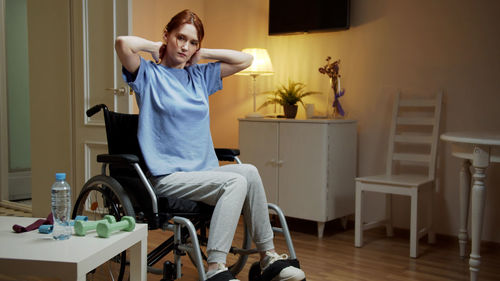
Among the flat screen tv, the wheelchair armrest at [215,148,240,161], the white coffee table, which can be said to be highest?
the flat screen tv

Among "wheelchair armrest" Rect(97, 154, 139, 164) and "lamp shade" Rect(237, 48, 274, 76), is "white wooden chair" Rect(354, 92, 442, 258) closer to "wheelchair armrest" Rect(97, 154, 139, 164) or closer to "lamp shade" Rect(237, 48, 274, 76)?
"lamp shade" Rect(237, 48, 274, 76)

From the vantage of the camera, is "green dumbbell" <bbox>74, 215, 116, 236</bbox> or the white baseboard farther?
the white baseboard

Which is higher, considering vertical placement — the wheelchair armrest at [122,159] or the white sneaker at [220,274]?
the wheelchair armrest at [122,159]

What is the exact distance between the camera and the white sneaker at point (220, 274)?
1.70 meters

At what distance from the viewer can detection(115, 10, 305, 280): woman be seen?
1.84 meters

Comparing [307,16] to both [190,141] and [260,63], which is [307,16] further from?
[190,141]

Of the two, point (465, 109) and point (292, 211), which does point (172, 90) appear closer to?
point (292, 211)

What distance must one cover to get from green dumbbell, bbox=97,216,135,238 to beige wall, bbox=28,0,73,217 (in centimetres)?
209

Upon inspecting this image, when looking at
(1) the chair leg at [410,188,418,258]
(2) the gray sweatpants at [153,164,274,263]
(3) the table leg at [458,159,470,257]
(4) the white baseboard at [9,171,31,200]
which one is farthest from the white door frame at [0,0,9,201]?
(3) the table leg at [458,159,470,257]

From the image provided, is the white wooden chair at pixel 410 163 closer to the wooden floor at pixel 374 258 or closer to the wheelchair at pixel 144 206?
the wooden floor at pixel 374 258

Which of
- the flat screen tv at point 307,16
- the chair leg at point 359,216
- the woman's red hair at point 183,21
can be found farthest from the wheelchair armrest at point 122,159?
the flat screen tv at point 307,16

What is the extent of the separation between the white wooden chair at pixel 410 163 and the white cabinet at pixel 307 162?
25cm

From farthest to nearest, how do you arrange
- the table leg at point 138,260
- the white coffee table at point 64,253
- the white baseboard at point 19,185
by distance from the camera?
the white baseboard at point 19,185 → the table leg at point 138,260 → the white coffee table at point 64,253

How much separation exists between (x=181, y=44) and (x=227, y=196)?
2.29ft
